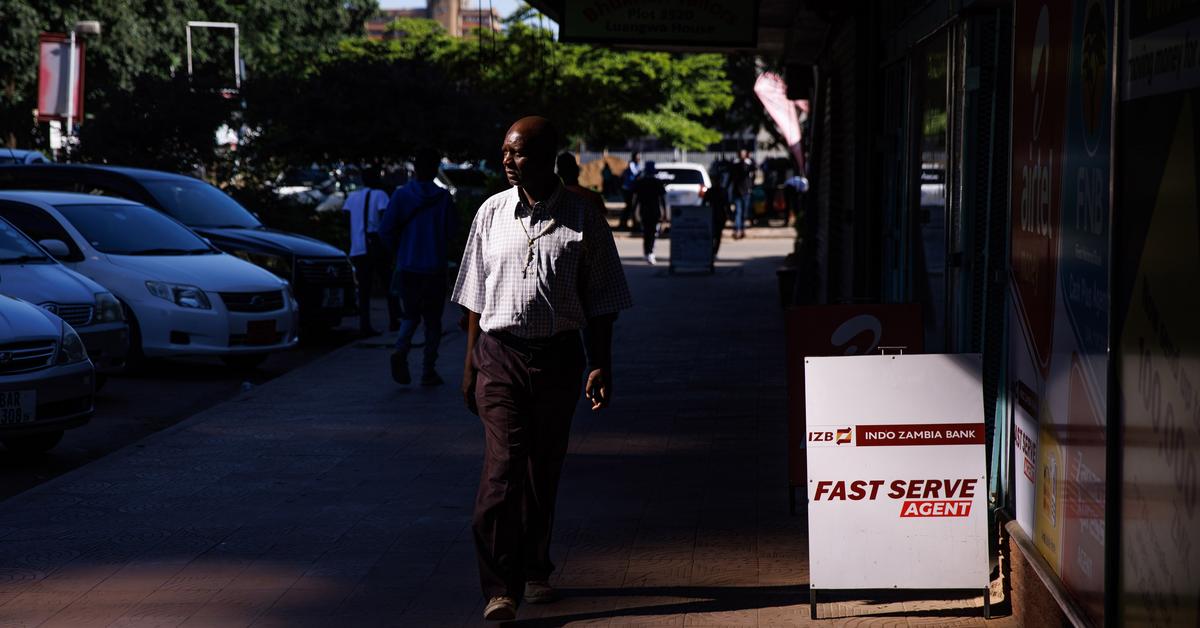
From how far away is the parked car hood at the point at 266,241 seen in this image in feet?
51.3

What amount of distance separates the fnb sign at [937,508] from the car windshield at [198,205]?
1152 cm

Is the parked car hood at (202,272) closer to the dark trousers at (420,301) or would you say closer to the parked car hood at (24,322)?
the dark trousers at (420,301)

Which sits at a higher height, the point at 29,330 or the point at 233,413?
the point at 29,330

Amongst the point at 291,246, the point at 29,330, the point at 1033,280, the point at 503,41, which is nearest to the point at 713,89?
the point at 503,41

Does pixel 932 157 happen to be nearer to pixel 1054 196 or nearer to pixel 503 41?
pixel 1054 196

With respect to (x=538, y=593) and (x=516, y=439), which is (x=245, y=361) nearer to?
(x=538, y=593)

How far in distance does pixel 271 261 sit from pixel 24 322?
21.1ft

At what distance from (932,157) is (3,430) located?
5.43 meters

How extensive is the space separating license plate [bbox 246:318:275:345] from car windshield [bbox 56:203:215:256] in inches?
41.0

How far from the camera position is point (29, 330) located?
9.10 m

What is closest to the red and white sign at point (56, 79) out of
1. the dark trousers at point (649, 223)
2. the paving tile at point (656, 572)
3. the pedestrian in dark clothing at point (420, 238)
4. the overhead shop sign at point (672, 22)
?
the dark trousers at point (649, 223)

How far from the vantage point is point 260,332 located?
13.4 metres

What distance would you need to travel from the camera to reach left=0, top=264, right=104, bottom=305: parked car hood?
36.8ft

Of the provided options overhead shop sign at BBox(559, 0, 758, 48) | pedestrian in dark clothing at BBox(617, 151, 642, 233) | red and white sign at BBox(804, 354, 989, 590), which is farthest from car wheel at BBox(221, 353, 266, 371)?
pedestrian in dark clothing at BBox(617, 151, 642, 233)
